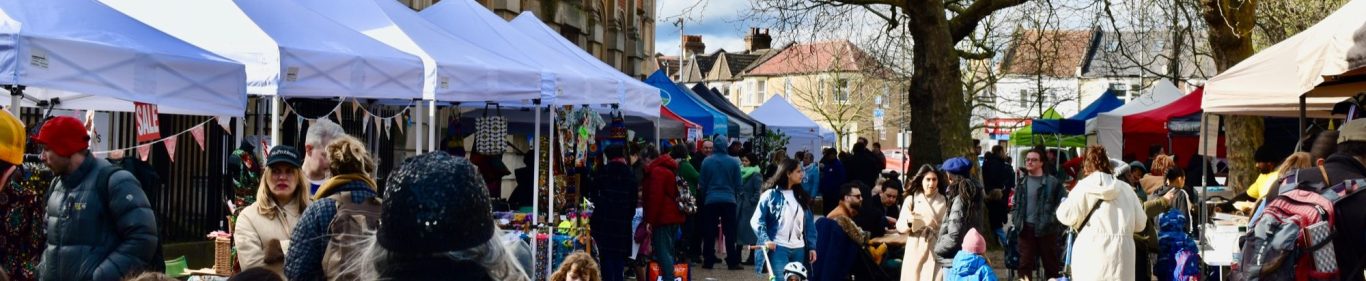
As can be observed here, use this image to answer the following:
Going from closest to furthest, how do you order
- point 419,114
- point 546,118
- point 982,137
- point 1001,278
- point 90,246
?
1. point 90,246
2. point 419,114
3. point 1001,278
4. point 546,118
5. point 982,137

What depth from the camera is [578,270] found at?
25.1 feet

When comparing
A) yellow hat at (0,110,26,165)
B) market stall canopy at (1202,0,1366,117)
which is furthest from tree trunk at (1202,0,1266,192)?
yellow hat at (0,110,26,165)

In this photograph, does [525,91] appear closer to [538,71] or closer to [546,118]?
[538,71]

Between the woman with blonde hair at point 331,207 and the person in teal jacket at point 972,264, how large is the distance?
4643 mm

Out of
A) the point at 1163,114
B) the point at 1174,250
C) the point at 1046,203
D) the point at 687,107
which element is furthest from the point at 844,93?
the point at 1174,250

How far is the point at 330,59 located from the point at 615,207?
3.75 meters

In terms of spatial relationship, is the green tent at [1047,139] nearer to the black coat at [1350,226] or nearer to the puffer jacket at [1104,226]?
the puffer jacket at [1104,226]

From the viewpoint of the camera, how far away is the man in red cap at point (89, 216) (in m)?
5.51

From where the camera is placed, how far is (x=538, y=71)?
35.2 feet

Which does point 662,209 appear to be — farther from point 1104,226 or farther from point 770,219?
point 1104,226

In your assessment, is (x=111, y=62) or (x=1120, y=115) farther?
(x=1120, y=115)

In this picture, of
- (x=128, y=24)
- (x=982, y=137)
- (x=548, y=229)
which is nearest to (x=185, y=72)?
(x=128, y=24)

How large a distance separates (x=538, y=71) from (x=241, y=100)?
373 cm

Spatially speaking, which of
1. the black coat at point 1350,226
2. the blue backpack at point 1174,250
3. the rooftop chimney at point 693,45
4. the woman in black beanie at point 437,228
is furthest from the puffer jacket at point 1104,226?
the rooftop chimney at point 693,45
